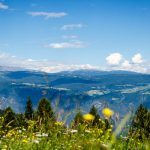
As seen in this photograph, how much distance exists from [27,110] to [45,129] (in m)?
66.9

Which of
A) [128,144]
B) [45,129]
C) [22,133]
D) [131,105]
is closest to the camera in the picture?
[128,144]

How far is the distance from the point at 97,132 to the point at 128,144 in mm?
2218

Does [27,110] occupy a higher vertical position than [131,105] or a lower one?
lower

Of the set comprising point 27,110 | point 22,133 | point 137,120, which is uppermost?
point 137,120

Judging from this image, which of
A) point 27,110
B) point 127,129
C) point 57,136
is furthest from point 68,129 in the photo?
point 27,110

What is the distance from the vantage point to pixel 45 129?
8.48 meters

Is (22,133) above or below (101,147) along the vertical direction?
below

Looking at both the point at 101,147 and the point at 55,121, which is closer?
the point at 101,147

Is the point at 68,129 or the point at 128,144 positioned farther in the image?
the point at 68,129

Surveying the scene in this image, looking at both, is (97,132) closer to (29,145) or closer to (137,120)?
(137,120)

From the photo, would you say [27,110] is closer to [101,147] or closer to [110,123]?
[110,123]

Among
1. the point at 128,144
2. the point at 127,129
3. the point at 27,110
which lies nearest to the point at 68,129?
the point at 127,129

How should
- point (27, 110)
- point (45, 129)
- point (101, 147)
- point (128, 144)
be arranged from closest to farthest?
point (101, 147), point (128, 144), point (45, 129), point (27, 110)

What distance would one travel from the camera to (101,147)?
325 centimetres
